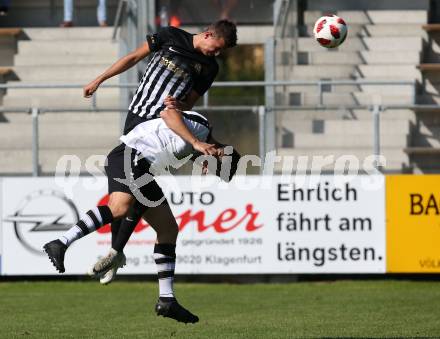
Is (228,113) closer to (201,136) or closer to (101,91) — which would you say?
(101,91)

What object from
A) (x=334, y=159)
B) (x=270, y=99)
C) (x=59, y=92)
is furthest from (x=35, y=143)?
(x=334, y=159)

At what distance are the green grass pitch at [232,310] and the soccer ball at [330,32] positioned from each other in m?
2.73

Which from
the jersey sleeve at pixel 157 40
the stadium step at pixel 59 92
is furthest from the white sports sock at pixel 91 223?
the stadium step at pixel 59 92

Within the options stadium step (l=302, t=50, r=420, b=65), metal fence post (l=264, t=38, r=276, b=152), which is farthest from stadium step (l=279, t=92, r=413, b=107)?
stadium step (l=302, t=50, r=420, b=65)

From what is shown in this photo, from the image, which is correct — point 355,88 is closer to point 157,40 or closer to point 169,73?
point 157,40

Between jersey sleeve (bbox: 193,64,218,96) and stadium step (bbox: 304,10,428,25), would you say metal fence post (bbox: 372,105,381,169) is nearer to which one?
stadium step (bbox: 304,10,428,25)

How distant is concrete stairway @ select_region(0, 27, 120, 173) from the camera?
15281 millimetres

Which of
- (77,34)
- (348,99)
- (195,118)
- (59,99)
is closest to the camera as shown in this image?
(195,118)

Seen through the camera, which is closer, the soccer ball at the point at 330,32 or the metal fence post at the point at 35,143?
the soccer ball at the point at 330,32

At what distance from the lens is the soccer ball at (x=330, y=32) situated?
9.99 meters

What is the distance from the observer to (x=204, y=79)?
8.66 m

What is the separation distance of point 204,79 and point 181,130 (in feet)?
2.20

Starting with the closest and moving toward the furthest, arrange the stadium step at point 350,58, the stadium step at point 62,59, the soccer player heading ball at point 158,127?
the soccer player heading ball at point 158,127 < the stadium step at point 350,58 < the stadium step at point 62,59

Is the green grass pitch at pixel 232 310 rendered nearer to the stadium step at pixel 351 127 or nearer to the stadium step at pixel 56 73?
the stadium step at pixel 351 127
